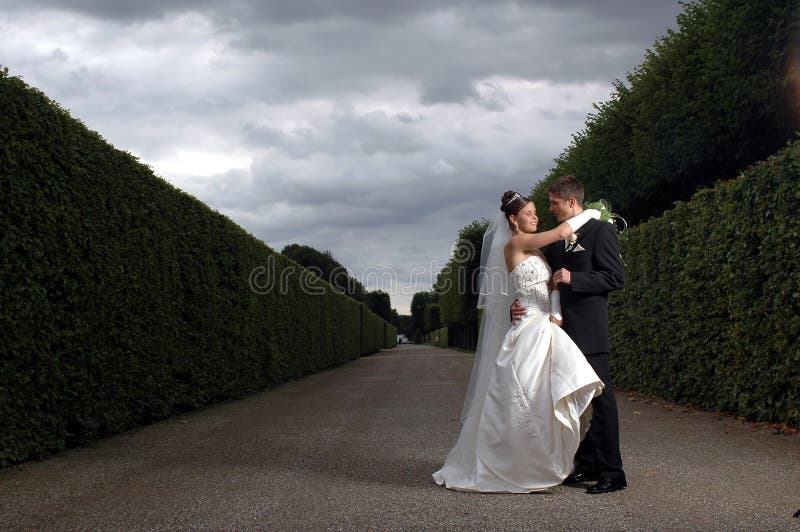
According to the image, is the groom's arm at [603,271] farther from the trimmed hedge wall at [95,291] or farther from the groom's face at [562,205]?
the trimmed hedge wall at [95,291]

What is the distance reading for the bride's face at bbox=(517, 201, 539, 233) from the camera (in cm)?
511

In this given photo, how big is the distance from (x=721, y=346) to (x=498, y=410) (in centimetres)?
523

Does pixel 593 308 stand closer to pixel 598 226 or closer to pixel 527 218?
pixel 598 226

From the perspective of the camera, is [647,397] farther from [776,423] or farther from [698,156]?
[698,156]

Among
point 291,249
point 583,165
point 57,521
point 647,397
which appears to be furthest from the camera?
point 291,249

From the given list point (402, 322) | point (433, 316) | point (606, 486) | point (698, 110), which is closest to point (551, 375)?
point (606, 486)

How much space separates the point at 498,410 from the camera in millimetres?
4824

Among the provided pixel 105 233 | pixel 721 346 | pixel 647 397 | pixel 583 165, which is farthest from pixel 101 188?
pixel 583 165

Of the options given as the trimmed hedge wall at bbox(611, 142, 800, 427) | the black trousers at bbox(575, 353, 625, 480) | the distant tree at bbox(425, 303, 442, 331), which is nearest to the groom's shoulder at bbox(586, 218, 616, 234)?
the black trousers at bbox(575, 353, 625, 480)

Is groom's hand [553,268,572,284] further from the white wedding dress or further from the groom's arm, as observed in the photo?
the white wedding dress

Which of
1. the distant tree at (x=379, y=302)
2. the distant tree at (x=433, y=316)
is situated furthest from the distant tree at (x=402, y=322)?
the distant tree at (x=433, y=316)

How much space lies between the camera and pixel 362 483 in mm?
4949

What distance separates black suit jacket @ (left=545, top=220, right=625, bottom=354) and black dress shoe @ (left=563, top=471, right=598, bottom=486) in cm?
89

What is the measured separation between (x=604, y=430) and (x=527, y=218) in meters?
1.58
